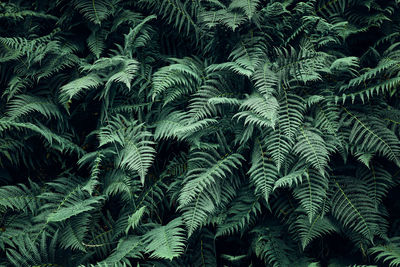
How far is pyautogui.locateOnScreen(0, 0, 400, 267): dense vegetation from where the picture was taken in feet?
7.46

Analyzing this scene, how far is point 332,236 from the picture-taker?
98.7 inches

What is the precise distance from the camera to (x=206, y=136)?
2.57 m

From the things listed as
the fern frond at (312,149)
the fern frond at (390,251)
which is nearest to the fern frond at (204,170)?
the fern frond at (312,149)

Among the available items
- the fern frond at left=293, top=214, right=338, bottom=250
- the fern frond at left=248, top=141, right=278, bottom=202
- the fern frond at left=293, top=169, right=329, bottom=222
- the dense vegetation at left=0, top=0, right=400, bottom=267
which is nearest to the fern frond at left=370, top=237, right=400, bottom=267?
the dense vegetation at left=0, top=0, right=400, bottom=267

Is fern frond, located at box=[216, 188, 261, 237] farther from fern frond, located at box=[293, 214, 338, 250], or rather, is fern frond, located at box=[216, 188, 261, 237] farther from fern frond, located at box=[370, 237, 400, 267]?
fern frond, located at box=[370, 237, 400, 267]

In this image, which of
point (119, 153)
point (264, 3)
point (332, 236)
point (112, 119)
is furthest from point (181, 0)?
point (332, 236)

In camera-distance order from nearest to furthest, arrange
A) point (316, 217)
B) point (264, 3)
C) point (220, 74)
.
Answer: point (316, 217) → point (220, 74) → point (264, 3)

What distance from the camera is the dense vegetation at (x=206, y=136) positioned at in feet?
7.46

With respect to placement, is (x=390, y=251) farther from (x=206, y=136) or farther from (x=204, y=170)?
(x=206, y=136)

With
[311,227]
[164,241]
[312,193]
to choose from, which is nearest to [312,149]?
[312,193]

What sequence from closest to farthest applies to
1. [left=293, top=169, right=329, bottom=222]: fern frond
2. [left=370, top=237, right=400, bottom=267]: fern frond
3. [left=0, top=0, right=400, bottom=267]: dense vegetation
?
[left=370, top=237, right=400, bottom=267]: fern frond < [left=293, top=169, right=329, bottom=222]: fern frond < [left=0, top=0, right=400, bottom=267]: dense vegetation

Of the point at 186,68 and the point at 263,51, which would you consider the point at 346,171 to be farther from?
the point at 186,68

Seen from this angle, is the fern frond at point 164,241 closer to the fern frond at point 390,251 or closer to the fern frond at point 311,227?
the fern frond at point 311,227

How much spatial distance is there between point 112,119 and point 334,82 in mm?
1887
